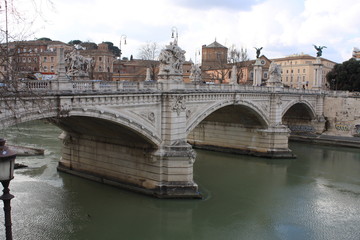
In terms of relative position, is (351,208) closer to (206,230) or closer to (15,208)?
(206,230)

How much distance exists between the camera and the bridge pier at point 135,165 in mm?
14742

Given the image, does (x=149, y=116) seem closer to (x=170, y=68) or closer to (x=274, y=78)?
(x=170, y=68)

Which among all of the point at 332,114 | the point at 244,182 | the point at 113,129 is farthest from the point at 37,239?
the point at 332,114

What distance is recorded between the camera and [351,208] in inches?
579

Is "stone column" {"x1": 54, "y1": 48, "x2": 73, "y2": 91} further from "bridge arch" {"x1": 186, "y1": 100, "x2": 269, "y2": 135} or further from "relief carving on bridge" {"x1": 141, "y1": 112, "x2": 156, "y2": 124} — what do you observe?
"bridge arch" {"x1": 186, "y1": 100, "x2": 269, "y2": 135}

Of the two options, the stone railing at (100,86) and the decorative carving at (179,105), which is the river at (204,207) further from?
the stone railing at (100,86)

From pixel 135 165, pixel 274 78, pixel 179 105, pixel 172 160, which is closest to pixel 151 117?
pixel 179 105

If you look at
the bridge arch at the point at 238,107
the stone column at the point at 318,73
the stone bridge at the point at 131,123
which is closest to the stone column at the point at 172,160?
the stone bridge at the point at 131,123

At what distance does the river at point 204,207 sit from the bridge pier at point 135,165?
1.24ft

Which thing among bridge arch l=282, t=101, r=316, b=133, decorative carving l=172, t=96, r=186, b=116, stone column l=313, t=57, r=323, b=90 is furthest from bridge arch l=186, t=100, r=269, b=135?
stone column l=313, t=57, r=323, b=90

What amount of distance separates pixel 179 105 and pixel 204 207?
4188mm

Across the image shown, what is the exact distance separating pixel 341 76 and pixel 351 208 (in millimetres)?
34509

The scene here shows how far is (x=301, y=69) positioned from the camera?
63.6 metres

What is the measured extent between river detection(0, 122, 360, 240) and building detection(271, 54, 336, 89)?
145 ft
